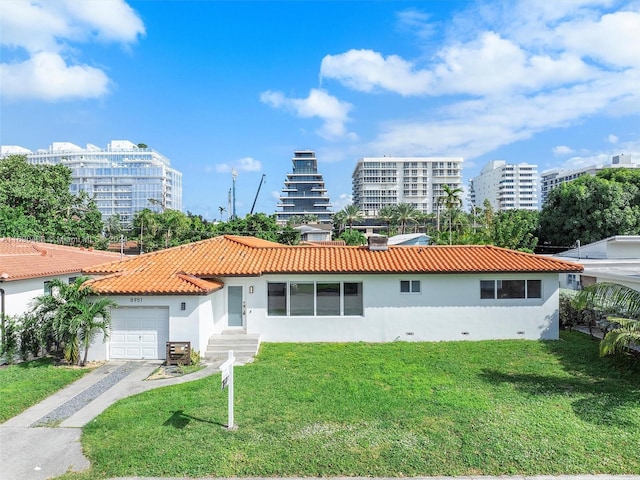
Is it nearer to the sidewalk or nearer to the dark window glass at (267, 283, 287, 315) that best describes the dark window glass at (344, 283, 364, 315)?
the dark window glass at (267, 283, 287, 315)

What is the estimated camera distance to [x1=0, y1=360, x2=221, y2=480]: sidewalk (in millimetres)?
6756

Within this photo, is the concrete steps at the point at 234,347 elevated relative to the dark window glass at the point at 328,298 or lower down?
lower down

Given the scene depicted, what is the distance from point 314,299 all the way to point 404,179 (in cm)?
13622

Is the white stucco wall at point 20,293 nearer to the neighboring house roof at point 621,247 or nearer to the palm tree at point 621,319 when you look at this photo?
the palm tree at point 621,319

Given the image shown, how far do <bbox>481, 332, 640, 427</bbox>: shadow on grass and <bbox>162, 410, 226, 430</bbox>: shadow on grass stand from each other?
25.2ft

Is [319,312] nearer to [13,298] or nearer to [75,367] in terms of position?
[75,367]

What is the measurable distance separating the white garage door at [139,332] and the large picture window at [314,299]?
4.05 meters

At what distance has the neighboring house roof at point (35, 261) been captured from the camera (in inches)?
582

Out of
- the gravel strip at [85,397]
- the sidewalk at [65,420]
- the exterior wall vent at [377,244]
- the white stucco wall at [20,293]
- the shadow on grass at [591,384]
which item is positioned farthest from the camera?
the exterior wall vent at [377,244]

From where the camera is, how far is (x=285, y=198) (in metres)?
137

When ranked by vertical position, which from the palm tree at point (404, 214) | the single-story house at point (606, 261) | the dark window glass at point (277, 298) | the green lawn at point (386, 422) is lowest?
the green lawn at point (386, 422)

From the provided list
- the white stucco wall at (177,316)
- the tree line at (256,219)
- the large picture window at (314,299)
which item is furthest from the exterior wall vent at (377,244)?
the tree line at (256,219)

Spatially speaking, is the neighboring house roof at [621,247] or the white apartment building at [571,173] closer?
the neighboring house roof at [621,247]

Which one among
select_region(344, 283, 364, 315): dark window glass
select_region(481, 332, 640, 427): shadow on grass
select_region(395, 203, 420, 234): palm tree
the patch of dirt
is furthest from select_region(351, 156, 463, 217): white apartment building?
the patch of dirt
